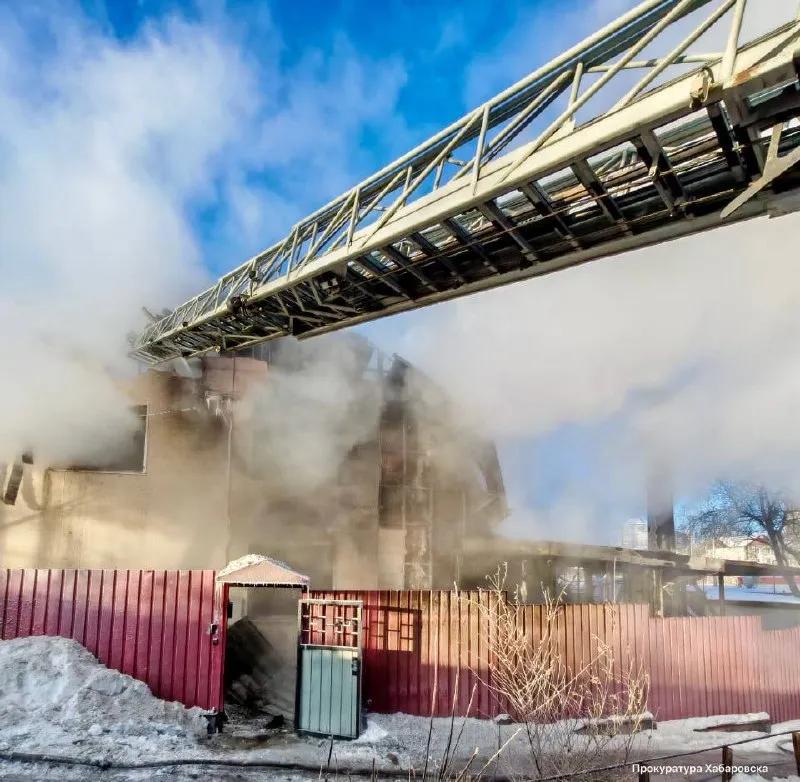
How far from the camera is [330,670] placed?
8477 millimetres

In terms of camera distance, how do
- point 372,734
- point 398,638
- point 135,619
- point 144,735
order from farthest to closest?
point 398,638 < point 135,619 < point 372,734 < point 144,735

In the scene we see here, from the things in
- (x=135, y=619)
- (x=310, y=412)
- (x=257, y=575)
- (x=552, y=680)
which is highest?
(x=310, y=412)

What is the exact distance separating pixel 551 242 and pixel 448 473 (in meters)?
12.2

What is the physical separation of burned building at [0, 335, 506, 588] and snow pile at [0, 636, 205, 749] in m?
5.27

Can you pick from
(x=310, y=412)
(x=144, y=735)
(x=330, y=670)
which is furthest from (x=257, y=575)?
(x=310, y=412)

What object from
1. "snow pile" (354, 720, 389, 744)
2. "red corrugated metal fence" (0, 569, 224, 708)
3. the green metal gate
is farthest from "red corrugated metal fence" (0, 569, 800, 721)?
"snow pile" (354, 720, 389, 744)

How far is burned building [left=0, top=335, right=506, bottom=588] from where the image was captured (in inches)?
523

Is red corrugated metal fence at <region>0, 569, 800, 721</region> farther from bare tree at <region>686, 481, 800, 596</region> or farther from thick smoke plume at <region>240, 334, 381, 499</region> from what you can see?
bare tree at <region>686, 481, 800, 596</region>

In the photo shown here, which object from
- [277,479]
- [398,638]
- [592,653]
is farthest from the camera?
[277,479]

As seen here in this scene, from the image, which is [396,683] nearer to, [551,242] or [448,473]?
[551,242]

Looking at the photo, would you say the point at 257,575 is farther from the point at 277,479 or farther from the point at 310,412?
the point at 310,412

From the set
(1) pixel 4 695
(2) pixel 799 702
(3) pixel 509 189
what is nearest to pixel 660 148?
(3) pixel 509 189

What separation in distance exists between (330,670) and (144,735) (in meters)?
2.29

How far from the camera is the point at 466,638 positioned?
30.9ft
